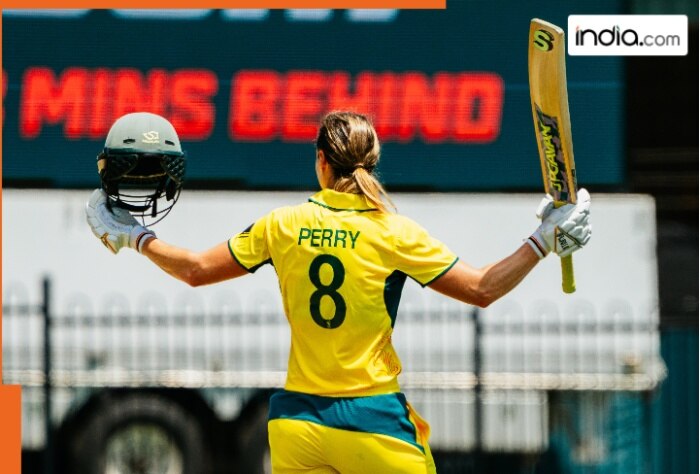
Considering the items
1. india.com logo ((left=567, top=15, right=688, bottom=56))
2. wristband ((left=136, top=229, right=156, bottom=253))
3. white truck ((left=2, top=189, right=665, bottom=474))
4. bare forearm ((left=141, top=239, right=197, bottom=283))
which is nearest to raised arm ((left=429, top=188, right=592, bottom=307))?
bare forearm ((left=141, top=239, right=197, bottom=283))

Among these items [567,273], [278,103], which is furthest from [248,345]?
[567,273]

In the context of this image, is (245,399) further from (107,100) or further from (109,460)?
(107,100)

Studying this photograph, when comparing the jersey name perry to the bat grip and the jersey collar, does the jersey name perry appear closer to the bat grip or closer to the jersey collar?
the jersey collar

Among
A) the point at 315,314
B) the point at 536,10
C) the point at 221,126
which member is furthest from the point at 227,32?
the point at 315,314

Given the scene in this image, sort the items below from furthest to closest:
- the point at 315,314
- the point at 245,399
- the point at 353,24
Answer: the point at 353,24
the point at 245,399
the point at 315,314

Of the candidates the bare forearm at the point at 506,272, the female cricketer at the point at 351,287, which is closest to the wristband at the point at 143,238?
the female cricketer at the point at 351,287

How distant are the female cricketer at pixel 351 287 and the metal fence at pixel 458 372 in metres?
4.91

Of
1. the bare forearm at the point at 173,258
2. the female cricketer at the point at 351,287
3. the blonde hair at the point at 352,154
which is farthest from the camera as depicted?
the bare forearm at the point at 173,258

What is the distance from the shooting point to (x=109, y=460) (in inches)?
365

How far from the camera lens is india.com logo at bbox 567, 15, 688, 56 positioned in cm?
991

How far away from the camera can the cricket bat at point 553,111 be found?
4215 millimetres

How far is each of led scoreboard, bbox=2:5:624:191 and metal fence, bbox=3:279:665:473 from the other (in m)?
1.26

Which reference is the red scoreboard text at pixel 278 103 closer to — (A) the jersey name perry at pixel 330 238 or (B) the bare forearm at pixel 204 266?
(B) the bare forearm at pixel 204 266

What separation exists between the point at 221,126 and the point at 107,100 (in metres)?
0.91
